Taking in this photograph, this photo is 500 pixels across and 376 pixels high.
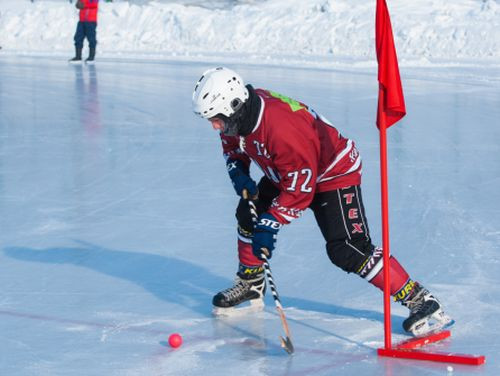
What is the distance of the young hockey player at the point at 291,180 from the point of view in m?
3.50

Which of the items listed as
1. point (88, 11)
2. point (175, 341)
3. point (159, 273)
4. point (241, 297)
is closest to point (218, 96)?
point (175, 341)

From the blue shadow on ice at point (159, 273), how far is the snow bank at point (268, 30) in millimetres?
11742

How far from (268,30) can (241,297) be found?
16285 mm

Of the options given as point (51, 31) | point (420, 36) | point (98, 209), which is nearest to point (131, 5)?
point (51, 31)

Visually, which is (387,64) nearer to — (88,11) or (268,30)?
(88,11)

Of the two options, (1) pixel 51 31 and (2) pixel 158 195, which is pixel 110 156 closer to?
(2) pixel 158 195

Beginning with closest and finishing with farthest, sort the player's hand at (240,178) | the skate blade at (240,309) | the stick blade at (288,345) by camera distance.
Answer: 1. the stick blade at (288,345)
2. the player's hand at (240,178)
3. the skate blade at (240,309)

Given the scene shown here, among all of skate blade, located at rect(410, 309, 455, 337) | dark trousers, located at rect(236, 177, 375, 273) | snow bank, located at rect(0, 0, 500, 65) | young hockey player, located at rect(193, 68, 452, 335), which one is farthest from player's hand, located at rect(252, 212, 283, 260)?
snow bank, located at rect(0, 0, 500, 65)

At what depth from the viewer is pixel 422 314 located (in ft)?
12.5

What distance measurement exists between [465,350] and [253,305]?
101 cm

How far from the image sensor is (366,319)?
4008mm

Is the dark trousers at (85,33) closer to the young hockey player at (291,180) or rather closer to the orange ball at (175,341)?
the young hockey player at (291,180)

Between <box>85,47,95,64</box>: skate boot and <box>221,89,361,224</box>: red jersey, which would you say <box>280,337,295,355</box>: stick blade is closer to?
<box>221,89,361,224</box>: red jersey

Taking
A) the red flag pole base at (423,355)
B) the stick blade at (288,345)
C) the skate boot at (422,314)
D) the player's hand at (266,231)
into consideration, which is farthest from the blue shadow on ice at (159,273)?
the player's hand at (266,231)
